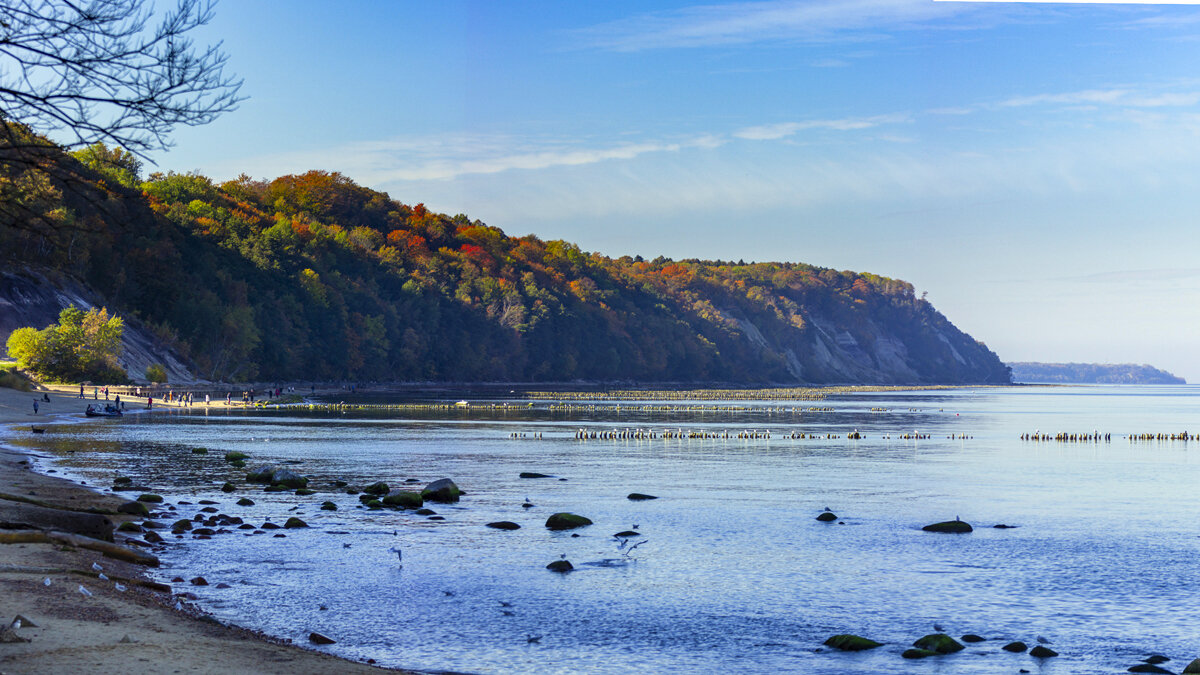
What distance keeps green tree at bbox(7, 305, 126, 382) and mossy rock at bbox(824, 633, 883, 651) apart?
88.0 meters

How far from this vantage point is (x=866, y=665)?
674 inches

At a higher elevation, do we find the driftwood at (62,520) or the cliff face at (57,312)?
the cliff face at (57,312)

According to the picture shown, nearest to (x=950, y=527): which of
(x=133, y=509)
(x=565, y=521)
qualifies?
(x=565, y=521)

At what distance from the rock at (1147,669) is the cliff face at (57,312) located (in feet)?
323

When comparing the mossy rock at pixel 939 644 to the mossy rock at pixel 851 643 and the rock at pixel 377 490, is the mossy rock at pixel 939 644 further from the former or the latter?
the rock at pixel 377 490

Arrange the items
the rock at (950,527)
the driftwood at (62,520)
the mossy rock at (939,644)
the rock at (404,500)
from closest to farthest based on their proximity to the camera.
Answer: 1. the mossy rock at (939,644)
2. the driftwood at (62,520)
3. the rock at (950,527)
4. the rock at (404,500)

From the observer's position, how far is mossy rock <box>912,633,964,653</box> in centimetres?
1792

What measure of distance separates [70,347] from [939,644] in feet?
294

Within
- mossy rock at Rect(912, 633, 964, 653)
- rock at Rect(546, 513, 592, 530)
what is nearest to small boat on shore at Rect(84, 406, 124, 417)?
rock at Rect(546, 513, 592, 530)

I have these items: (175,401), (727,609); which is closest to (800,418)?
(175,401)

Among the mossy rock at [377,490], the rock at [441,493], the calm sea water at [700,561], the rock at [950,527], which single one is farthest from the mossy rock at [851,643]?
the mossy rock at [377,490]

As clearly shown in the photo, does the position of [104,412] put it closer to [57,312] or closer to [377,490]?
[57,312]

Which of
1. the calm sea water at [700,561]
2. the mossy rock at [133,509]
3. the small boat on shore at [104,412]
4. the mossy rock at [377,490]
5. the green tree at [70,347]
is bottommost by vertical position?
the calm sea water at [700,561]

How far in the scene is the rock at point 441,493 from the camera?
36844 millimetres
